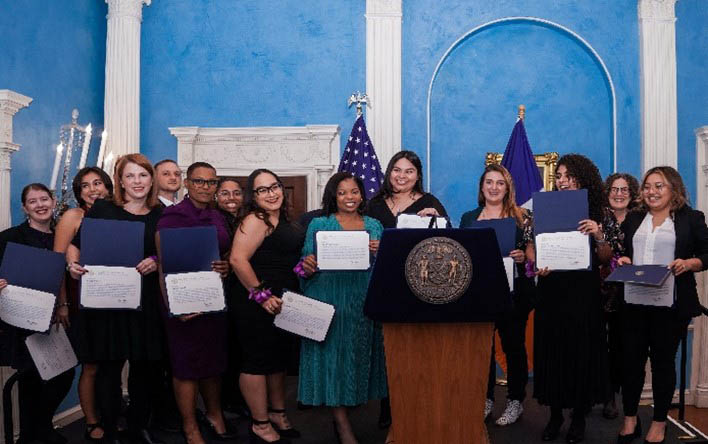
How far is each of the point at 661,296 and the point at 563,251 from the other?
0.53 m

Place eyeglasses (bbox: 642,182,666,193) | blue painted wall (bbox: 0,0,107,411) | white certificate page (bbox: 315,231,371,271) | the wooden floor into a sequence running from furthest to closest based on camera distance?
Answer: blue painted wall (bbox: 0,0,107,411), the wooden floor, eyeglasses (bbox: 642,182,666,193), white certificate page (bbox: 315,231,371,271)

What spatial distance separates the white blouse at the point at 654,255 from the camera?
3047 mm

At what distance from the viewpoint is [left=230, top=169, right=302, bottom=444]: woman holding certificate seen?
299 cm

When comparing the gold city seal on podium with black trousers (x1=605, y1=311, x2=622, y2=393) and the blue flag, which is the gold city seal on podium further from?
the blue flag

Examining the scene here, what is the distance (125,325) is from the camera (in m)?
2.98

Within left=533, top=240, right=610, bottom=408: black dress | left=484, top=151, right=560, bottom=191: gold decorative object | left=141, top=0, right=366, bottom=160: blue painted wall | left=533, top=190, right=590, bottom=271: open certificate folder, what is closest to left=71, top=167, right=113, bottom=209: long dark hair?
left=533, top=190, right=590, bottom=271: open certificate folder

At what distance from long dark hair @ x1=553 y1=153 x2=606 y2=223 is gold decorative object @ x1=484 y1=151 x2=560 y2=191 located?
3178mm

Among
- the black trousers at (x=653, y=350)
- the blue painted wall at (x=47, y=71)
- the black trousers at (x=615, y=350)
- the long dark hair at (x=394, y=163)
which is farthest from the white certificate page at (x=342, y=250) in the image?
the blue painted wall at (x=47, y=71)

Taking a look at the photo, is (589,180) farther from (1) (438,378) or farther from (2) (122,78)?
(2) (122,78)

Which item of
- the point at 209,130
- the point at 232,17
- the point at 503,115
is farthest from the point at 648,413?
the point at 232,17

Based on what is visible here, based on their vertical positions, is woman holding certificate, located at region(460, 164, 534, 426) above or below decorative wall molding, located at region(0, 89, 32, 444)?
below

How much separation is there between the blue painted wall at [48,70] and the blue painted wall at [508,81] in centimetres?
317

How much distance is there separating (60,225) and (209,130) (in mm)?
3555

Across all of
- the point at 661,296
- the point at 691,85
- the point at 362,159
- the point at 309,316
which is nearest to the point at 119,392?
the point at 309,316
